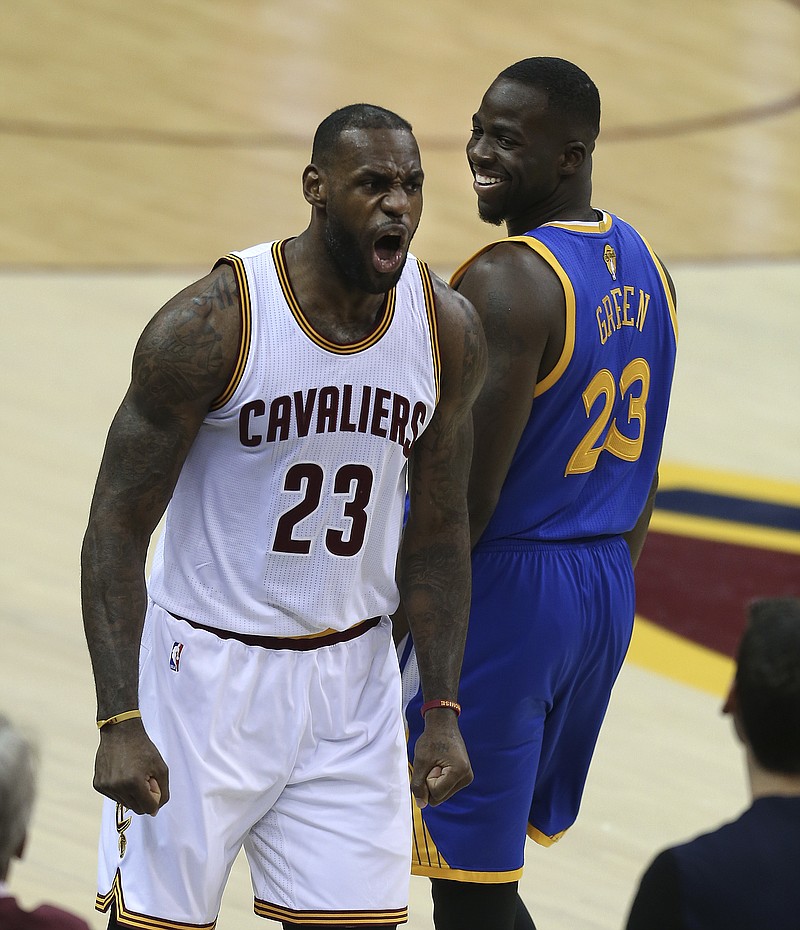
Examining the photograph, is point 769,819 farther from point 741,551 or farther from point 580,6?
point 580,6

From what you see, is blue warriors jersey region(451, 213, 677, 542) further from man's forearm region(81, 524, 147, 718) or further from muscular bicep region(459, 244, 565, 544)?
man's forearm region(81, 524, 147, 718)

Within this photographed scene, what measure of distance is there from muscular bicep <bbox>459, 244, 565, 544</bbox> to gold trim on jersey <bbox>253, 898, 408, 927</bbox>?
34.9 inches

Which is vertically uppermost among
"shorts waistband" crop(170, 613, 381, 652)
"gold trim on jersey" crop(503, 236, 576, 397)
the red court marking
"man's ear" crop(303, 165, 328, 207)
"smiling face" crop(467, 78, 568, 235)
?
"smiling face" crop(467, 78, 568, 235)

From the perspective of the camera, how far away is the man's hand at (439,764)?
3.46 metres

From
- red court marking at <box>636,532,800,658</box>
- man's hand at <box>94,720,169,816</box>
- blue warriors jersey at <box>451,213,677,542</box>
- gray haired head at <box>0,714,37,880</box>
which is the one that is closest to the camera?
gray haired head at <box>0,714,37,880</box>

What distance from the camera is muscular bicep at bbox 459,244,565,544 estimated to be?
3615 mm

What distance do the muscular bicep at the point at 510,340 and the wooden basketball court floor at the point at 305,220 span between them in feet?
3.47

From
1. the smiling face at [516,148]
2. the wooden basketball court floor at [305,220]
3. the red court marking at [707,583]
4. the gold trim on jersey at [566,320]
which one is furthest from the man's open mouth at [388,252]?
the red court marking at [707,583]

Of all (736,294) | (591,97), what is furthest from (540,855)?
(736,294)

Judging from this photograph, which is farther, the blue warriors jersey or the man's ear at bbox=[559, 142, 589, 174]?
the man's ear at bbox=[559, 142, 589, 174]

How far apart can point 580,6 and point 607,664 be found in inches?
567

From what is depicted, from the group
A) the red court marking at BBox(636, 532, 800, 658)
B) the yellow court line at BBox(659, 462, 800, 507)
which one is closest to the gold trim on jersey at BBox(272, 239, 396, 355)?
the red court marking at BBox(636, 532, 800, 658)

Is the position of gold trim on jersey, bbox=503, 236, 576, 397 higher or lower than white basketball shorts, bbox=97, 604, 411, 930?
higher

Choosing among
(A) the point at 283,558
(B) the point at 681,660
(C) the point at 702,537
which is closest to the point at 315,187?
(A) the point at 283,558
